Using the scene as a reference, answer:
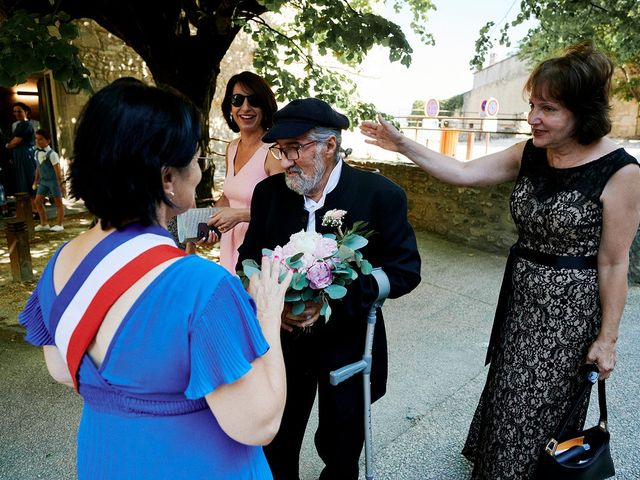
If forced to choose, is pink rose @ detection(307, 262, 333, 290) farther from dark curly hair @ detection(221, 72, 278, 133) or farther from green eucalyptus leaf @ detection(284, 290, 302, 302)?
dark curly hair @ detection(221, 72, 278, 133)

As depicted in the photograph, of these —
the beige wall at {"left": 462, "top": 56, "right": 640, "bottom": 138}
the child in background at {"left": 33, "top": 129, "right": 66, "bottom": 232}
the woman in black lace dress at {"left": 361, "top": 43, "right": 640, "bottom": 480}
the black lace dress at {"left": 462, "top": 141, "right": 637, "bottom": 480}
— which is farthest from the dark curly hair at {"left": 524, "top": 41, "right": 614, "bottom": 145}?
the beige wall at {"left": 462, "top": 56, "right": 640, "bottom": 138}

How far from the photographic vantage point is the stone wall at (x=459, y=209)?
6.78m

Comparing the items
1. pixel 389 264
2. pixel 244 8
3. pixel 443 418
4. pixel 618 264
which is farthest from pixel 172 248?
pixel 244 8

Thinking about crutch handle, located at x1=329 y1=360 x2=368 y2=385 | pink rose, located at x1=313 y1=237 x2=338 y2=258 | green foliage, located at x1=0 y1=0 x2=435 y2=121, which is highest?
green foliage, located at x1=0 y1=0 x2=435 y2=121

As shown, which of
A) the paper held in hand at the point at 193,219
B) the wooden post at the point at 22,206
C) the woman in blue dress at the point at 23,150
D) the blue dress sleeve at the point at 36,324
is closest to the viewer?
the blue dress sleeve at the point at 36,324

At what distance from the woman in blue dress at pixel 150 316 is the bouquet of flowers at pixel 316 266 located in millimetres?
371

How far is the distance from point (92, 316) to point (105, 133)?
1.28 ft

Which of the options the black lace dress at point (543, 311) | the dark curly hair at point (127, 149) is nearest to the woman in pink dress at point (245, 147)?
the black lace dress at point (543, 311)

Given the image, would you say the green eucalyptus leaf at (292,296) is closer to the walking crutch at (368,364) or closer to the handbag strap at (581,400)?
the walking crutch at (368,364)

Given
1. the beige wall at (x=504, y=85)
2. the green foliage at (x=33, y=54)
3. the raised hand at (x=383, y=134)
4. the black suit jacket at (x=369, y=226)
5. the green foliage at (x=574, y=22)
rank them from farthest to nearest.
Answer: the beige wall at (x=504, y=85) < the green foliage at (x=574, y=22) < the green foliage at (x=33, y=54) < the raised hand at (x=383, y=134) < the black suit jacket at (x=369, y=226)

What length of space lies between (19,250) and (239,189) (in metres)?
4.06

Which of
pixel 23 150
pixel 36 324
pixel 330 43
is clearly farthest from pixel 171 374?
pixel 23 150

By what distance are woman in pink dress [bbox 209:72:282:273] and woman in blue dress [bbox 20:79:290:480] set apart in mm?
1726

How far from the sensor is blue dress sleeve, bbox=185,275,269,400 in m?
0.98
